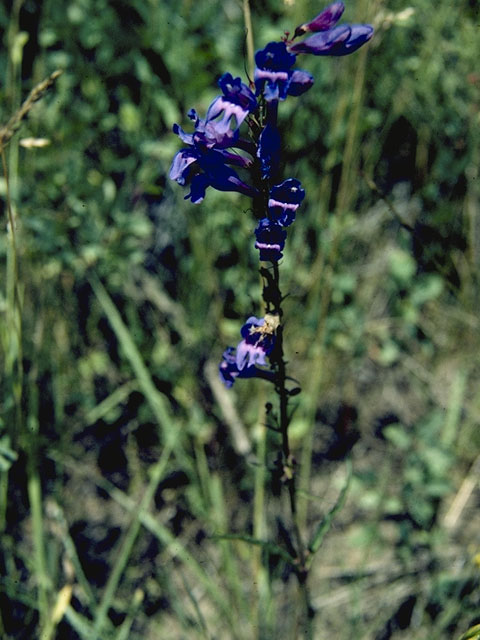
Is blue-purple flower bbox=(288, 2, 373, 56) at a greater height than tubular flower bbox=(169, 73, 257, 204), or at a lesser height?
greater

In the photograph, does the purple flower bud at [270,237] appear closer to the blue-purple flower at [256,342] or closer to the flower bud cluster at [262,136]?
the flower bud cluster at [262,136]

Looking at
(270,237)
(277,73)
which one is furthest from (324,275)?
(277,73)

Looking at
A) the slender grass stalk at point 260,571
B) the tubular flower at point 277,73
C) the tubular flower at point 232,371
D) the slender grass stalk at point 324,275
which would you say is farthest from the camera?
the slender grass stalk at point 324,275

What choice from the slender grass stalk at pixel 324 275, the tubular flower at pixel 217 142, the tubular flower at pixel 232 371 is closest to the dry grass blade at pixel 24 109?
the tubular flower at pixel 217 142

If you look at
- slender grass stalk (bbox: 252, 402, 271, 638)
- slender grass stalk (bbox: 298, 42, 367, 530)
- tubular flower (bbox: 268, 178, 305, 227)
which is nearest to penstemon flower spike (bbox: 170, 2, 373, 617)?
tubular flower (bbox: 268, 178, 305, 227)

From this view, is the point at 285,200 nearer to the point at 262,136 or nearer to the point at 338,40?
the point at 262,136

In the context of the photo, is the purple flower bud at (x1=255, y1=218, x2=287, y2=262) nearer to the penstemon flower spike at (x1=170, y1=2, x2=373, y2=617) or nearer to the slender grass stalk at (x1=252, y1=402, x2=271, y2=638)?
the penstemon flower spike at (x1=170, y1=2, x2=373, y2=617)
